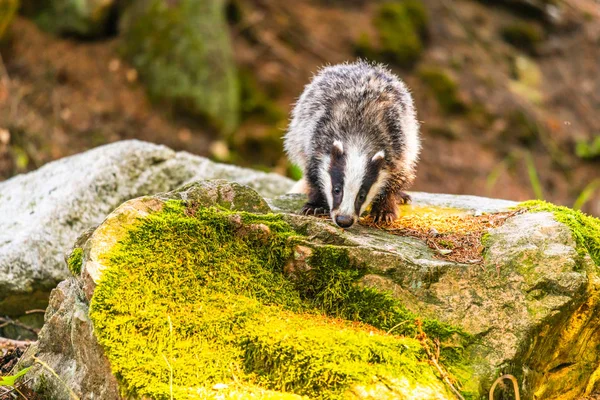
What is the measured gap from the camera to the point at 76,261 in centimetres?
399

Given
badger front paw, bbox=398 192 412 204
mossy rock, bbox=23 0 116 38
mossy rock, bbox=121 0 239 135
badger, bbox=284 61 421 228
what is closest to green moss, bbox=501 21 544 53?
mossy rock, bbox=121 0 239 135

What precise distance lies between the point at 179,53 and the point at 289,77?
237 cm

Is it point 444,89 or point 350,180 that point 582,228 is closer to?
point 350,180

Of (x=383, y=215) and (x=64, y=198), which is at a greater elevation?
(x=383, y=215)

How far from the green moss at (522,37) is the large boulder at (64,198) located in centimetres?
949

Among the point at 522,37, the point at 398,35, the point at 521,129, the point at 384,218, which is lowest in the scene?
the point at 384,218

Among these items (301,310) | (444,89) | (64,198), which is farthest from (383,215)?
(444,89)

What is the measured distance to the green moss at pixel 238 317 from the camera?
3.31m

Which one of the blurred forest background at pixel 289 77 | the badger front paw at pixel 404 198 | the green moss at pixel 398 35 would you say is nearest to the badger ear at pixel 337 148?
the badger front paw at pixel 404 198

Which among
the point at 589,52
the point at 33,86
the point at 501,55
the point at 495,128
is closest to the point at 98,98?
the point at 33,86

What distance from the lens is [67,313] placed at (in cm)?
389

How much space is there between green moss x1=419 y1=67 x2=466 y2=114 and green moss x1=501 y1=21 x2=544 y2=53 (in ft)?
7.61

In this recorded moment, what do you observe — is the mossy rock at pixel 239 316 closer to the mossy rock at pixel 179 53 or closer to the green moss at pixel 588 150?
the mossy rock at pixel 179 53

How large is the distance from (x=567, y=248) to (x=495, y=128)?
9671 millimetres
